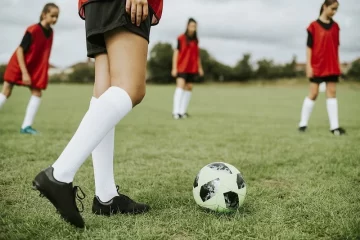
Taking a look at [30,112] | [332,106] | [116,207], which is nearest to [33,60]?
[30,112]

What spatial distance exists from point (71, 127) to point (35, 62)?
5.24 ft

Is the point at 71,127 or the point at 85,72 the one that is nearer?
the point at 71,127

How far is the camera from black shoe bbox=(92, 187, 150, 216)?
2279 mm

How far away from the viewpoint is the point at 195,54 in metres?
10.2

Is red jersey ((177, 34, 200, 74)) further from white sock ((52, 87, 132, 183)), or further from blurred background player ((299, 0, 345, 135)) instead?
white sock ((52, 87, 132, 183))

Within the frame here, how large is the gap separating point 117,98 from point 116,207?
0.79m

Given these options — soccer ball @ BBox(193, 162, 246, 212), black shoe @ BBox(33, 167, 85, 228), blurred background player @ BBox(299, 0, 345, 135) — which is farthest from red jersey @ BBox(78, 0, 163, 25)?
blurred background player @ BBox(299, 0, 345, 135)

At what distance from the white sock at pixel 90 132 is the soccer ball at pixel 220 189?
2.74ft

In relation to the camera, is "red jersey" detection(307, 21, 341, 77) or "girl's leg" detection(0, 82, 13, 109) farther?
"red jersey" detection(307, 21, 341, 77)

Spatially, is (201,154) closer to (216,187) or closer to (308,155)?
(308,155)

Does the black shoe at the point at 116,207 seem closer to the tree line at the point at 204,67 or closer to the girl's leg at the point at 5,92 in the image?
the girl's leg at the point at 5,92

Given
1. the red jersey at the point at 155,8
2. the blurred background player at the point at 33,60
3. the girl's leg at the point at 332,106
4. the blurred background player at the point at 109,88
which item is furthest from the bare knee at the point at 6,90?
the girl's leg at the point at 332,106

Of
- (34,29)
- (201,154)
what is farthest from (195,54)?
(201,154)

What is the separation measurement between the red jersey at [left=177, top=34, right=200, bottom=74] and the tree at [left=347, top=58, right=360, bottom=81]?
Answer: 37865 mm
